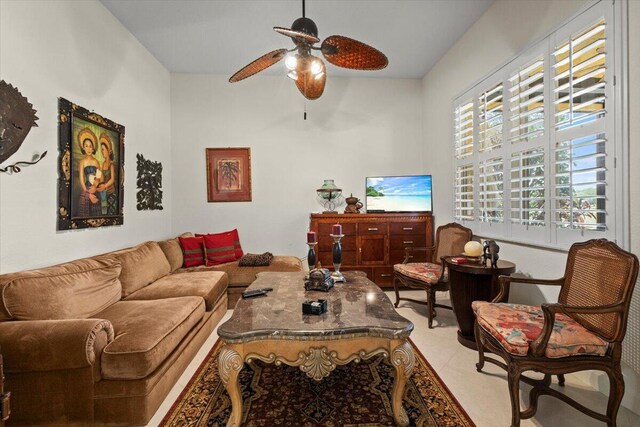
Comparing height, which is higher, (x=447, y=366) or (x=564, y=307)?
(x=564, y=307)

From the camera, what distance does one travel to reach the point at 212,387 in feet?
6.87

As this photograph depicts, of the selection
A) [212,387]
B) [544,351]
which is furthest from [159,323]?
[544,351]

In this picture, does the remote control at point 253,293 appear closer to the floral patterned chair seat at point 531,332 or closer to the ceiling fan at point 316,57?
the floral patterned chair seat at point 531,332

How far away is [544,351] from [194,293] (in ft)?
8.69

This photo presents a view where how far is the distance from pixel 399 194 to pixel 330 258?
1498 mm

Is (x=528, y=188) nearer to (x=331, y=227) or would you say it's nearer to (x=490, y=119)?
(x=490, y=119)

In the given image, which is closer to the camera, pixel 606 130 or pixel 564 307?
pixel 564 307

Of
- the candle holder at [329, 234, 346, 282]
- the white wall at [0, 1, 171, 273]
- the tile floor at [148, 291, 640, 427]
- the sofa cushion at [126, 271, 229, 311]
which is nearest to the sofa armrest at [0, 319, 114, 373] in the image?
the tile floor at [148, 291, 640, 427]

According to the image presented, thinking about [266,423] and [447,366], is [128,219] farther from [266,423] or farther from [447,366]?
→ [447,366]

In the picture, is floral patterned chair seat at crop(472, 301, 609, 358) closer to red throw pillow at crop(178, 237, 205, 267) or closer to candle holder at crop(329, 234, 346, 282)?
candle holder at crop(329, 234, 346, 282)

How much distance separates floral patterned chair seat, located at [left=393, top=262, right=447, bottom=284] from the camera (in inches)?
121

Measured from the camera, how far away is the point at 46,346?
5.25ft

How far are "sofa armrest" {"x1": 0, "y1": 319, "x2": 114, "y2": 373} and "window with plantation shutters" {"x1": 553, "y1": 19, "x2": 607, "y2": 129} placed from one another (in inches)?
135

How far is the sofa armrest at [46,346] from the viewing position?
62.6 inches
